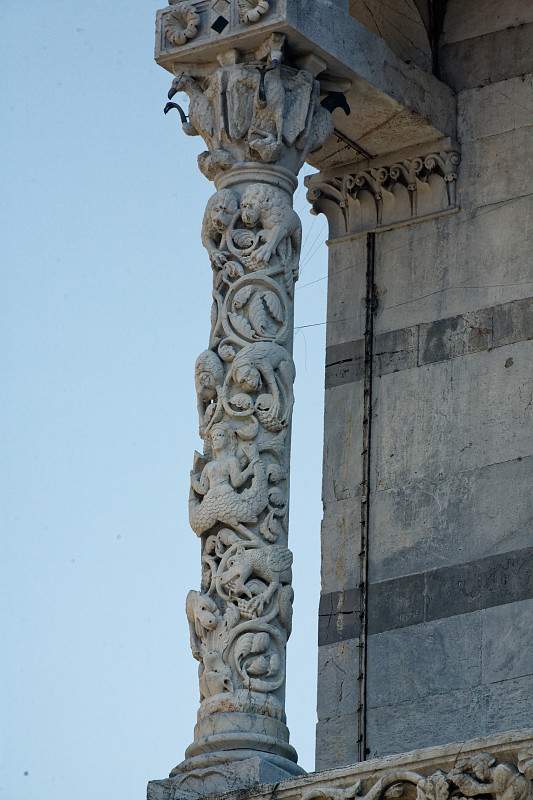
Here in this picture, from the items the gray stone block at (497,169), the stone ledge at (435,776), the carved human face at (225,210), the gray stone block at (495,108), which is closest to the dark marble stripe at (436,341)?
the gray stone block at (497,169)

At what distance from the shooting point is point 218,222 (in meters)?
14.1

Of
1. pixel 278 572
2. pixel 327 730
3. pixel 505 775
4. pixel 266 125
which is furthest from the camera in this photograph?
pixel 327 730

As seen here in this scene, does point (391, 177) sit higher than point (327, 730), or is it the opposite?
point (391, 177)

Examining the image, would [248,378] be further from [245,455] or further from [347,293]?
[347,293]

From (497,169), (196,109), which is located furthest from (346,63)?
(497,169)

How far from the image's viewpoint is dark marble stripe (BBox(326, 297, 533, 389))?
15.3 meters

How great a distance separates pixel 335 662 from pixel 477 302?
221cm

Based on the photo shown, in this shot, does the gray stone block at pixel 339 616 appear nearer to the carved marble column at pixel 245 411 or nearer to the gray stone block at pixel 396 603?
the gray stone block at pixel 396 603

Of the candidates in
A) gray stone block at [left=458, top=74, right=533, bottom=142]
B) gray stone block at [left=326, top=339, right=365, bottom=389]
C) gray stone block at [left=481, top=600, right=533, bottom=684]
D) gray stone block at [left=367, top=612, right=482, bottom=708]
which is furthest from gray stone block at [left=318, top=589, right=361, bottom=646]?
gray stone block at [left=458, top=74, right=533, bottom=142]

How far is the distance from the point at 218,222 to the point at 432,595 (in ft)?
8.12

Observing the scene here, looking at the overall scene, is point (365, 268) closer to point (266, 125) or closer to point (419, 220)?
point (419, 220)

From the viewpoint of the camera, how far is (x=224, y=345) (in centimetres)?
1393

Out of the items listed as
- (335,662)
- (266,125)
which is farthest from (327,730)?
(266,125)

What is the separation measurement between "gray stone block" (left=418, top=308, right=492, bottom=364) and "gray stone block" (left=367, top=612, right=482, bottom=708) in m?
1.59
